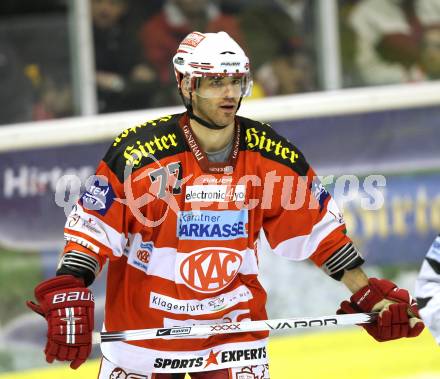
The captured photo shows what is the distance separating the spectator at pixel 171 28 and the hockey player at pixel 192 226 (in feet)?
8.45

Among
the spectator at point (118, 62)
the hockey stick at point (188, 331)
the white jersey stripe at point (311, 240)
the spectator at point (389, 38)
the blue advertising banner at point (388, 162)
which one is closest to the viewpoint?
the hockey stick at point (188, 331)

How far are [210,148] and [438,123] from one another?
2764 mm

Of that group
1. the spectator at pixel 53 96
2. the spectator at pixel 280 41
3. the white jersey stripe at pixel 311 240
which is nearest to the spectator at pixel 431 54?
the spectator at pixel 280 41

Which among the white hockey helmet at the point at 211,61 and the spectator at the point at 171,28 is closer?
the white hockey helmet at the point at 211,61

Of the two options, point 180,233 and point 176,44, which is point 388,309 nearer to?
point 180,233

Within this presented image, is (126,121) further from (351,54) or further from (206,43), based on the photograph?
(206,43)

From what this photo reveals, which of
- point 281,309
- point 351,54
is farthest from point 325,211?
point 351,54

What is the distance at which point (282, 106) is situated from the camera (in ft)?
21.4

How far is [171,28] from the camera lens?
23.0 ft

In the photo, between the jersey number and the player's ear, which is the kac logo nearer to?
the jersey number

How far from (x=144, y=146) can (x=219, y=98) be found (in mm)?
301

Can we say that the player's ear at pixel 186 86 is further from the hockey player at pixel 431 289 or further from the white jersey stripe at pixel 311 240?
the hockey player at pixel 431 289

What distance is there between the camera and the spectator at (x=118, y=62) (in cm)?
680

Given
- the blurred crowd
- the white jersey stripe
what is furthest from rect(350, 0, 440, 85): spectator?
the white jersey stripe
